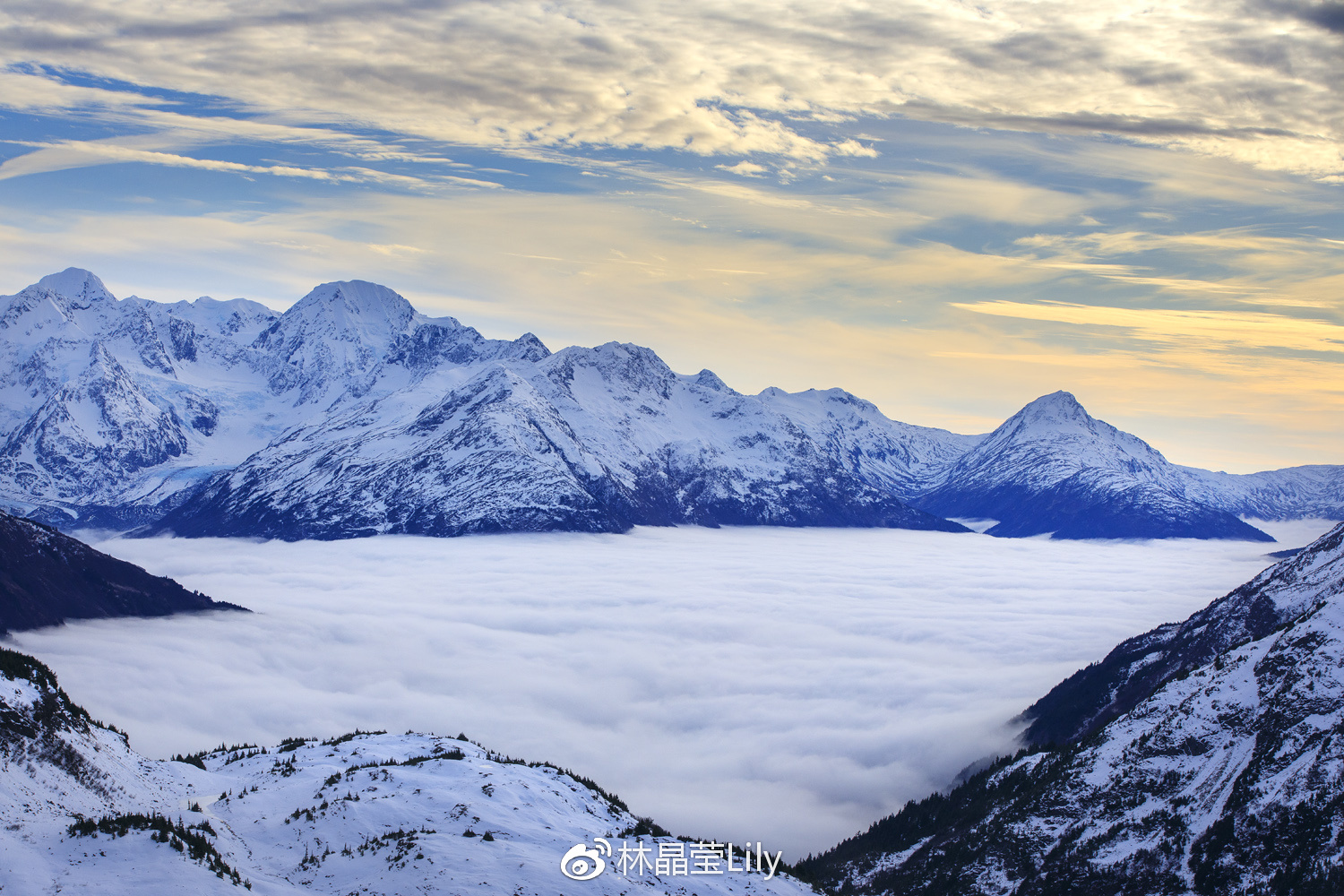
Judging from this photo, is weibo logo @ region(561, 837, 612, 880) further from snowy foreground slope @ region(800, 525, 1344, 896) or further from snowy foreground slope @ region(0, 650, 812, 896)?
snowy foreground slope @ region(800, 525, 1344, 896)

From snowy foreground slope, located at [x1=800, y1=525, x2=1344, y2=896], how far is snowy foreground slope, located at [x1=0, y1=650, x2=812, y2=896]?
165ft

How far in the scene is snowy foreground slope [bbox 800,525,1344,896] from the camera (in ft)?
324

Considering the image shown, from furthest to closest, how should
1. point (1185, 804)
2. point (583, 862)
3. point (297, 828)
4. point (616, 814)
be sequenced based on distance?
point (1185, 804)
point (616, 814)
point (297, 828)
point (583, 862)

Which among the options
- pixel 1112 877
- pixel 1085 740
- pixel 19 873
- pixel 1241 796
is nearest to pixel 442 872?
pixel 19 873

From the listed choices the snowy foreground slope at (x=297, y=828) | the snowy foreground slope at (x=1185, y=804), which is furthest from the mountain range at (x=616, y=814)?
the snowy foreground slope at (x=1185, y=804)

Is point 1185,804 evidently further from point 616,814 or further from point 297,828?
point 297,828

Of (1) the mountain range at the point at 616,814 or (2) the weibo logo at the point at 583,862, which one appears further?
(2) the weibo logo at the point at 583,862

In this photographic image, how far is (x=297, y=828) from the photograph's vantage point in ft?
190

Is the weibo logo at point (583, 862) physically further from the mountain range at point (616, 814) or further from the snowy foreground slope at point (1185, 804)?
the snowy foreground slope at point (1185, 804)

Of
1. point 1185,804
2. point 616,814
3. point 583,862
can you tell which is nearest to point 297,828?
→ point 583,862

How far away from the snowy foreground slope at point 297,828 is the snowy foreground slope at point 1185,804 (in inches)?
1979

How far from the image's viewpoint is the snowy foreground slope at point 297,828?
149 ft

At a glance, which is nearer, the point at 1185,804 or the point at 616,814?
the point at 616,814

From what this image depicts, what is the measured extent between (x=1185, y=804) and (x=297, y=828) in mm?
103231
